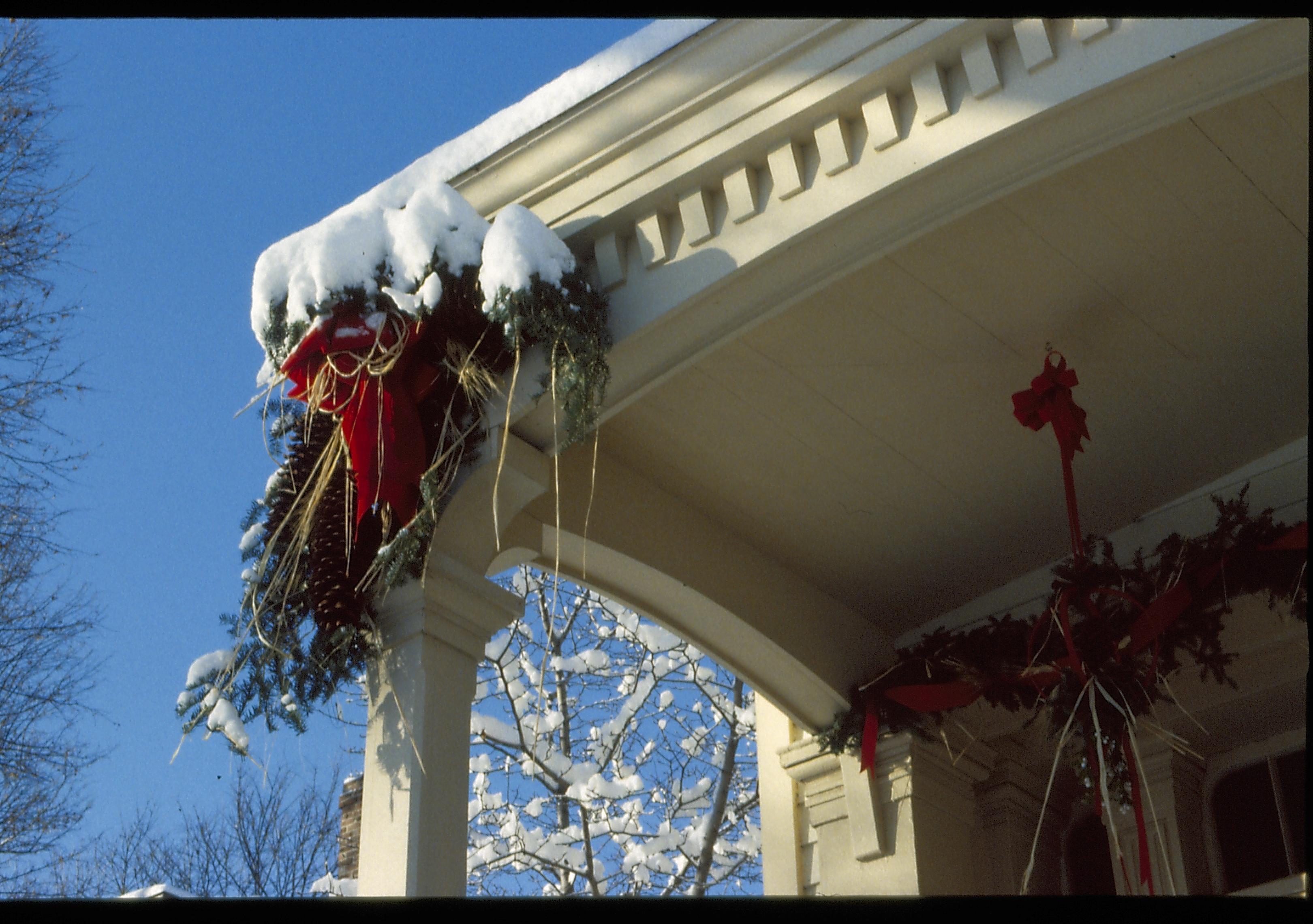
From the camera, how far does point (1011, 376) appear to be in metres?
3.77

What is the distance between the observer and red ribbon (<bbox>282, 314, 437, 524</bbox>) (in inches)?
115

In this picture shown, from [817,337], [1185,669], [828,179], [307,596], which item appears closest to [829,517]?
[817,337]

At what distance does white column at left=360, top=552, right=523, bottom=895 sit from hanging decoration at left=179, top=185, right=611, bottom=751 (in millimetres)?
76

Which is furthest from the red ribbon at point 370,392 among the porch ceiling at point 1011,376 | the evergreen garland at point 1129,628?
the evergreen garland at point 1129,628

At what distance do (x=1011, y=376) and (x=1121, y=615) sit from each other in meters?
0.75

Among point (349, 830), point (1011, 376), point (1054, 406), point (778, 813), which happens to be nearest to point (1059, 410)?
point (1054, 406)

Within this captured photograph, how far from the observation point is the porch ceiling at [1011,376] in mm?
3287

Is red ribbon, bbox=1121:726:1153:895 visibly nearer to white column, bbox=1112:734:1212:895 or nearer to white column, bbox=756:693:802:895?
white column, bbox=1112:734:1212:895

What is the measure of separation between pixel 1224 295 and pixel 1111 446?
659 millimetres

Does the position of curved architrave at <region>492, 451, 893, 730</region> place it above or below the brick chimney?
below

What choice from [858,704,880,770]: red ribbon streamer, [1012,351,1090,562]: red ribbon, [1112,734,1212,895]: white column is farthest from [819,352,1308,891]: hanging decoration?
[1112,734,1212,895]: white column

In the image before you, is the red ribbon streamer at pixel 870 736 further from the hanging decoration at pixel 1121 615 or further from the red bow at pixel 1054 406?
the red bow at pixel 1054 406
